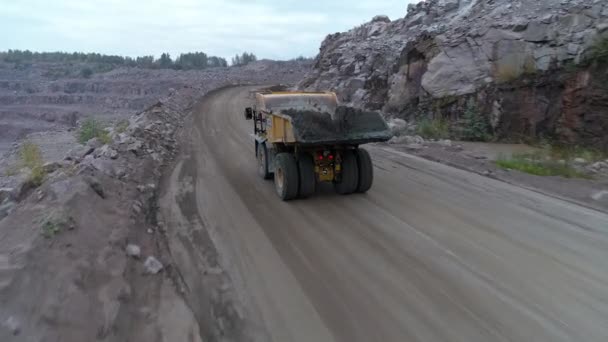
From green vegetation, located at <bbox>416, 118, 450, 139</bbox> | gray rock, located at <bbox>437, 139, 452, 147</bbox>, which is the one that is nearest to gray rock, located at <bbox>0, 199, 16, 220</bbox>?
gray rock, located at <bbox>437, 139, 452, 147</bbox>

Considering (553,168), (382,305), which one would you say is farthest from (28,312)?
(553,168)

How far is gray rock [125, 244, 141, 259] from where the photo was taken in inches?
232

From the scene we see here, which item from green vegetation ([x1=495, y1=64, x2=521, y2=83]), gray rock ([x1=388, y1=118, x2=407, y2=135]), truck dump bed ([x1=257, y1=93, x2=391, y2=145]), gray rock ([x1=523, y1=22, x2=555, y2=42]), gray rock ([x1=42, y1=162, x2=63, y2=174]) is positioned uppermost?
gray rock ([x1=523, y1=22, x2=555, y2=42])

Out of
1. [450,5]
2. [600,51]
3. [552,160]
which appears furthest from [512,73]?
[450,5]

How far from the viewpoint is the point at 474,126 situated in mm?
15180

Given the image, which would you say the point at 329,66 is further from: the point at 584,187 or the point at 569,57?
the point at 584,187

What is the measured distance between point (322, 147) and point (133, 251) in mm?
4088

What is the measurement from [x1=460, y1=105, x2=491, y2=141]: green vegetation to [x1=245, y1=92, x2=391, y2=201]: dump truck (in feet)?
24.9

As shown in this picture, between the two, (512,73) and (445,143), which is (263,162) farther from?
(512,73)

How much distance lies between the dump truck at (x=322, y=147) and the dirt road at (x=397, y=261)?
35 cm

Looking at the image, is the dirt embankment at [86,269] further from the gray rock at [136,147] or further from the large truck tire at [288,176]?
the gray rock at [136,147]

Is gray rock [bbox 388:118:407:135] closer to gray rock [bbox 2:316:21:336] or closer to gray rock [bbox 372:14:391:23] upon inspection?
gray rock [bbox 2:316:21:336]

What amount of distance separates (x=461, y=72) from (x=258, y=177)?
34.0ft

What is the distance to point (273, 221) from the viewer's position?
7633 mm
